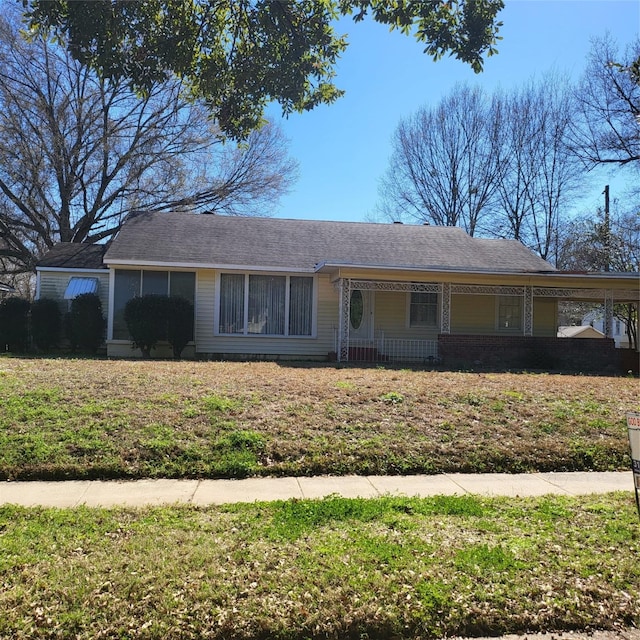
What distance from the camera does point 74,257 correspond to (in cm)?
1911

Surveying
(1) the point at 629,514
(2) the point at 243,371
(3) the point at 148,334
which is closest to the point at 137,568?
(1) the point at 629,514

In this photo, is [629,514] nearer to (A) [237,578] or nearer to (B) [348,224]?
(A) [237,578]

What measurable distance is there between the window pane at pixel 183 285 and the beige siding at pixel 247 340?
178 mm

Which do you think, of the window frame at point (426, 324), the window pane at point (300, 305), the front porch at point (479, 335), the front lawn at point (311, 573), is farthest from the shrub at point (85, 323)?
the front lawn at point (311, 573)

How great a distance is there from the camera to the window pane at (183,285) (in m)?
16.8

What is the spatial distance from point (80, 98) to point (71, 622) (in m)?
27.4

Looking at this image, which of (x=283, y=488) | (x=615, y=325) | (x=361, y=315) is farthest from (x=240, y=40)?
(x=615, y=325)

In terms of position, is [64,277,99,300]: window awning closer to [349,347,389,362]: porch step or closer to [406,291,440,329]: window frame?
[349,347,389,362]: porch step

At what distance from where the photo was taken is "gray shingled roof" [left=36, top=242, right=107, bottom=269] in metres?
18.4

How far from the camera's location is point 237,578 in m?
3.51

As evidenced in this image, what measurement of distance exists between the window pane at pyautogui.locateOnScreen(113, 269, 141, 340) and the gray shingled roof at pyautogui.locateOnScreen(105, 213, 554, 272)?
2.15 feet

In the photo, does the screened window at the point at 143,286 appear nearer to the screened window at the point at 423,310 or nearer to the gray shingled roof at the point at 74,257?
the gray shingled roof at the point at 74,257

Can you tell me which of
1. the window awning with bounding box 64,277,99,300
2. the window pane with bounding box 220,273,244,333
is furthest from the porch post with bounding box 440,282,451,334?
the window awning with bounding box 64,277,99,300

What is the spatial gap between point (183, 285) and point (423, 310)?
762 cm
